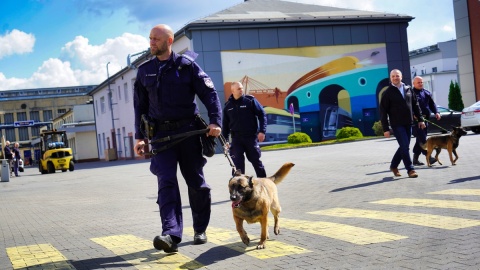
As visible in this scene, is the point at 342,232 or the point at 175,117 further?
the point at 342,232

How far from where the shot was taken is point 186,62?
6.24 metres

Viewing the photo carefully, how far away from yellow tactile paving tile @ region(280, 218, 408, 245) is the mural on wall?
1425 inches

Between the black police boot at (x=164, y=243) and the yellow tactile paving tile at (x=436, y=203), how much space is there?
370cm

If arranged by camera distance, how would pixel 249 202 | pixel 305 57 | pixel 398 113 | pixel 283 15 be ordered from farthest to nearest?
pixel 305 57
pixel 283 15
pixel 398 113
pixel 249 202

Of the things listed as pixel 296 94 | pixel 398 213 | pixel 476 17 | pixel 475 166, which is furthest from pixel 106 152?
pixel 398 213

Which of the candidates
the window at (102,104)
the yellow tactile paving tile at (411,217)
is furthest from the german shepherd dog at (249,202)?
the window at (102,104)

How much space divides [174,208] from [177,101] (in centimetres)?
104

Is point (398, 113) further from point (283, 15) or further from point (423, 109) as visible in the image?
point (283, 15)

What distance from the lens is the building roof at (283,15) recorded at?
4344 centimetres

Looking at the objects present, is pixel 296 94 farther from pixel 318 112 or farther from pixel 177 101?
pixel 177 101

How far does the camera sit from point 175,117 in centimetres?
621

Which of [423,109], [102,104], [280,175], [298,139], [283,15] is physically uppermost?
[283,15]

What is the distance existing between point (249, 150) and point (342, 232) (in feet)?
14.3

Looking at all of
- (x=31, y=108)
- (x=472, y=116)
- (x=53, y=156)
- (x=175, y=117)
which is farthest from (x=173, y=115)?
(x=31, y=108)
